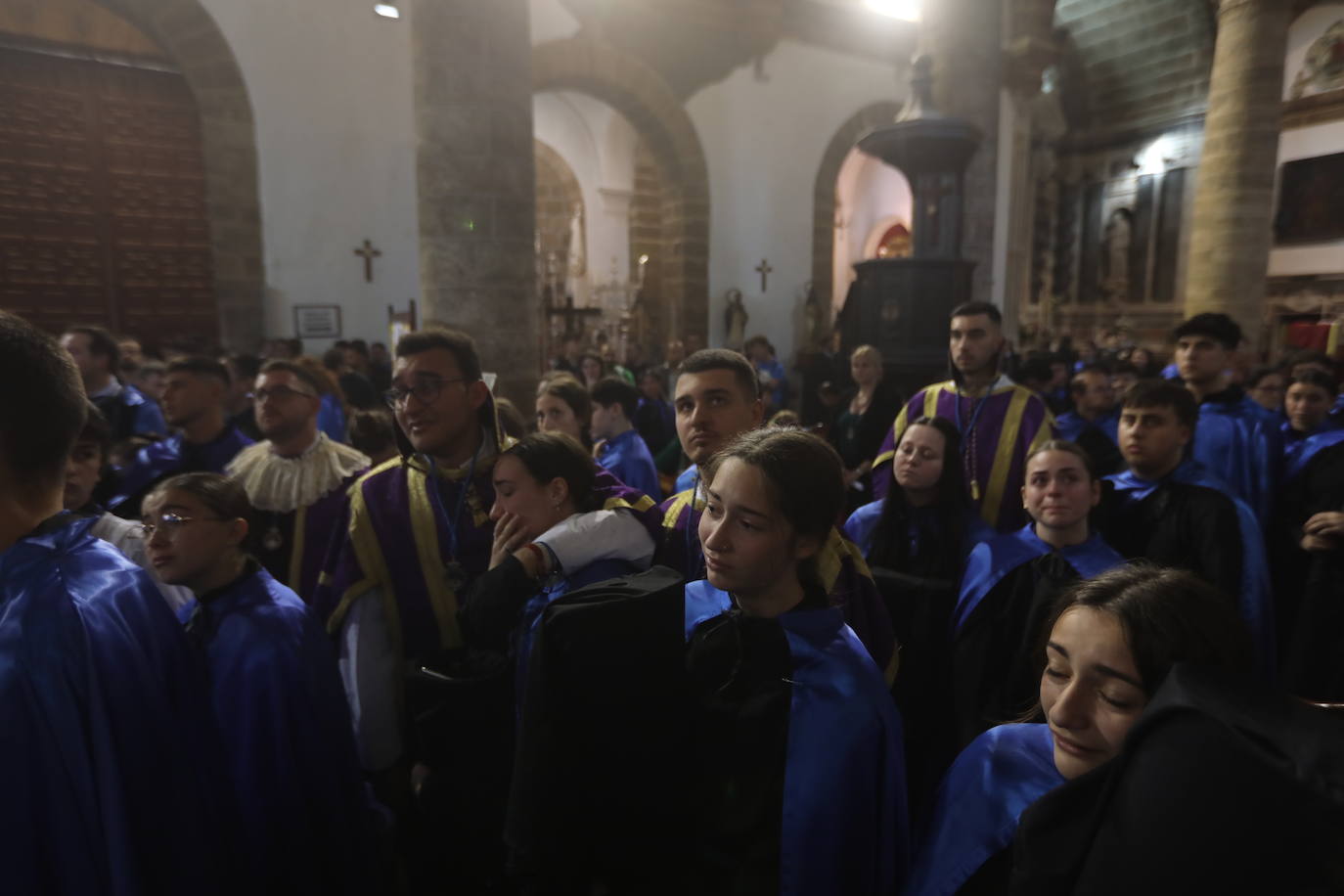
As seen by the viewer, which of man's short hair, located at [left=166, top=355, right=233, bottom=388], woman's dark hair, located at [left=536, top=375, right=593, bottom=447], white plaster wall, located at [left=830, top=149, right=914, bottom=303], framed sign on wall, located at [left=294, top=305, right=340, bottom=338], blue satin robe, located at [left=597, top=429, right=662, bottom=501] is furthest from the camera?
white plaster wall, located at [left=830, top=149, right=914, bottom=303]

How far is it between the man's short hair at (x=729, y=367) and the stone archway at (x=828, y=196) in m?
12.9

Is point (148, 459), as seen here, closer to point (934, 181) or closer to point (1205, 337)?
point (1205, 337)

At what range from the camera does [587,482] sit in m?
2.19

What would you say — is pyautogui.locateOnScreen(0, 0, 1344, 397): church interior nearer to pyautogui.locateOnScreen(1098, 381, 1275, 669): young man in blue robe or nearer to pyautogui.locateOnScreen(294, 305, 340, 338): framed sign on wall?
pyautogui.locateOnScreen(294, 305, 340, 338): framed sign on wall

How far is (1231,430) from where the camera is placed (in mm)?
4090

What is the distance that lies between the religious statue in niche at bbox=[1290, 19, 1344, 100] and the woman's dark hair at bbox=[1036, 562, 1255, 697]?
23609mm

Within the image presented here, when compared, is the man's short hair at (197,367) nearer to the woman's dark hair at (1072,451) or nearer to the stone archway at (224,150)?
the woman's dark hair at (1072,451)

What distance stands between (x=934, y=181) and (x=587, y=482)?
6.14 metres

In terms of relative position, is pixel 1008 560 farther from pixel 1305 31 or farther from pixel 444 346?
pixel 1305 31

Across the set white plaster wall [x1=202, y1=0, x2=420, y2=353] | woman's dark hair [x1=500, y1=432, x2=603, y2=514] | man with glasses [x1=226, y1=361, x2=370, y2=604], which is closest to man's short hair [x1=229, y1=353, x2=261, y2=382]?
man with glasses [x1=226, y1=361, x2=370, y2=604]

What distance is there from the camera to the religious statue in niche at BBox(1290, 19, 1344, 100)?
17750 mm

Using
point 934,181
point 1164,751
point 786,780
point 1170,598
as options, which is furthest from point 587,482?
point 934,181

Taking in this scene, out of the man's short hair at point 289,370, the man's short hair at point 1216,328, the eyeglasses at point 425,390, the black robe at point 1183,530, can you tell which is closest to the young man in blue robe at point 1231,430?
the man's short hair at point 1216,328

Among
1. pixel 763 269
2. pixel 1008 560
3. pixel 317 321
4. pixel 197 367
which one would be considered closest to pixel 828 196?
pixel 763 269
